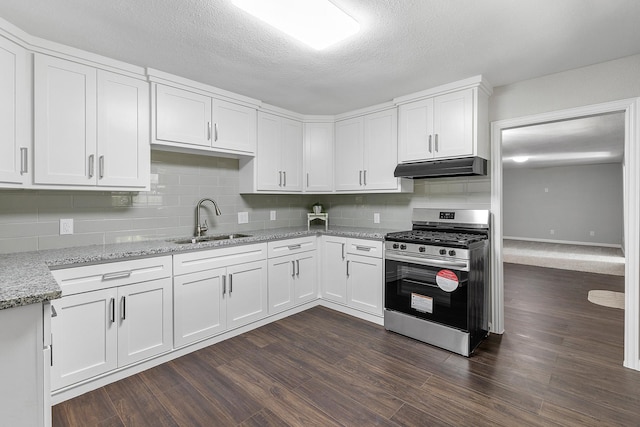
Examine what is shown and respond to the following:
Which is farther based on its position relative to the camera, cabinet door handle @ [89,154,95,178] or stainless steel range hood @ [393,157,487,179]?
stainless steel range hood @ [393,157,487,179]

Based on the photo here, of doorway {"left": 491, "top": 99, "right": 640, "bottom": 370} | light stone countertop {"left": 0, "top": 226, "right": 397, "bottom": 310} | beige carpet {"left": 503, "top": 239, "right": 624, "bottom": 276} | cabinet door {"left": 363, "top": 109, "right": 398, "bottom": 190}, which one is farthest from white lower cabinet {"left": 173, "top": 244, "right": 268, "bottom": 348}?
beige carpet {"left": 503, "top": 239, "right": 624, "bottom": 276}

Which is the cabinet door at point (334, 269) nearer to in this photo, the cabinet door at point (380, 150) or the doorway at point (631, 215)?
the cabinet door at point (380, 150)

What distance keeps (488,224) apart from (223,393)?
106 inches

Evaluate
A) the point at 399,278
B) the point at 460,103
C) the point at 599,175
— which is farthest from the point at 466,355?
the point at 599,175

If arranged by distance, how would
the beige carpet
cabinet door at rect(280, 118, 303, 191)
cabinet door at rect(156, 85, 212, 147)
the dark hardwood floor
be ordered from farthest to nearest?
the beige carpet, cabinet door at rect(280, 118, 303, 191), cabinet door at rect(156, 85, 212, 147), the dark hardwood floor

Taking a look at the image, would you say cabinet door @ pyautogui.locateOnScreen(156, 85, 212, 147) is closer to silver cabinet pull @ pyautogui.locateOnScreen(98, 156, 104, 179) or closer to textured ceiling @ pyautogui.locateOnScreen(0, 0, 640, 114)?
textured ceiling @ pyautogui.locateOnScreen(0, 0, 640, 114)

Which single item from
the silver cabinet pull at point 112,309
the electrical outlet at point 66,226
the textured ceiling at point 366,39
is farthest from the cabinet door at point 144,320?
A: the textured ceiling at point 366,39

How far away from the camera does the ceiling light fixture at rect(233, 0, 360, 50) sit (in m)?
1.72

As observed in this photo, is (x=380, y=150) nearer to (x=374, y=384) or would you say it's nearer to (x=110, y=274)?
(x=374, y=384)

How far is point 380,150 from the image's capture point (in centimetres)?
361

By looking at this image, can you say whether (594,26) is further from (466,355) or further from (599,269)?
(599,269)

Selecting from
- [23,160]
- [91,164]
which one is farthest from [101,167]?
[23,160]

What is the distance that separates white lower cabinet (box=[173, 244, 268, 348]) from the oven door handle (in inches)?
51.3

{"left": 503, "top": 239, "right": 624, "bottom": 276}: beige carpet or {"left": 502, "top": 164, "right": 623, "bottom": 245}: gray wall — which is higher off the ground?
{"left": 502, "top": 164, "right": 623, "bottom": 245}: gray wall
